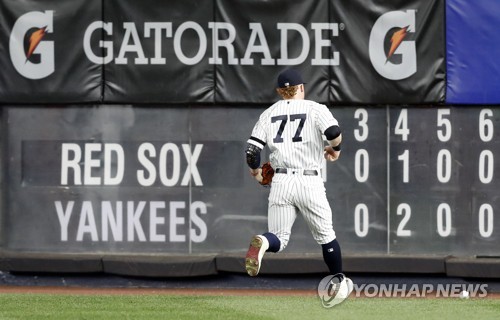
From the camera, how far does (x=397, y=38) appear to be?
1407 centimetres

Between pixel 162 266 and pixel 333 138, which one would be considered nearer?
pixel 333 138

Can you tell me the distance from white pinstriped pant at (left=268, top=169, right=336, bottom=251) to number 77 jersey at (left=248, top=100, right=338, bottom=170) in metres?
0.13

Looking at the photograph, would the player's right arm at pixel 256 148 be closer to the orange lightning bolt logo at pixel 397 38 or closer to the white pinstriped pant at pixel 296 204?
the white pinstriped pant at pixel 296 204

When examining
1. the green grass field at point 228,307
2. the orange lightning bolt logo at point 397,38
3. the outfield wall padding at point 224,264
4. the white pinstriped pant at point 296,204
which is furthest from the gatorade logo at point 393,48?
the white pinstriped pant at point 296,204

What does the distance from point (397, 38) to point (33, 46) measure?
162 inches

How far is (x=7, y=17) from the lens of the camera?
14195 mm

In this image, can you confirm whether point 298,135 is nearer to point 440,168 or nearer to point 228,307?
point 228,307

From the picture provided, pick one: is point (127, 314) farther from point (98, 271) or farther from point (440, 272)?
point (440, 272)

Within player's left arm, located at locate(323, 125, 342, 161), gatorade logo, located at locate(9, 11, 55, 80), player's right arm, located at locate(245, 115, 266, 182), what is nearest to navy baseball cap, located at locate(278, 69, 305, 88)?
player's right arm, located at locate(245, 115, 266, 182)

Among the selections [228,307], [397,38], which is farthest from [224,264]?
[397,38]

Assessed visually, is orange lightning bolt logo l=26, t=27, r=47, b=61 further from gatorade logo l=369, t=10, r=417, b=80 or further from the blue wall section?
the blue wall section

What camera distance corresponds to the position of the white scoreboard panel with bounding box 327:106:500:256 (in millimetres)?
14094

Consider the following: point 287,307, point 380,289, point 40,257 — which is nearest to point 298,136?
point 287,307

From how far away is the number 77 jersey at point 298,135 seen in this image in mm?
11078
